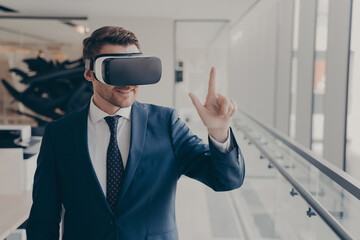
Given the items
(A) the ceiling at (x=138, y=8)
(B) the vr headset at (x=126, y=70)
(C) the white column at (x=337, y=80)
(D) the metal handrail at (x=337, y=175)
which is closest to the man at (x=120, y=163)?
(B) the vr headset at (x=126, y=70)

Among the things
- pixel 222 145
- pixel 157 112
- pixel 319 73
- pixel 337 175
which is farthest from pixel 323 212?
pixel 319 73

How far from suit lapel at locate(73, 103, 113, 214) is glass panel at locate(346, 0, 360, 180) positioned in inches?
104

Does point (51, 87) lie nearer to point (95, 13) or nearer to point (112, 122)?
point (95, 13)

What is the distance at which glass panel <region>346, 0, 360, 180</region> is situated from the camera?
3217 mm

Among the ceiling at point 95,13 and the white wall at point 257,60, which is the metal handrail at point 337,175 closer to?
the ceiling at point 95,13

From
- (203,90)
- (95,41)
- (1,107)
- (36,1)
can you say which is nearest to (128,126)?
(95,41)

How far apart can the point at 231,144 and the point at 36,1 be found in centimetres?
522

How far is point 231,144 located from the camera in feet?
4.15

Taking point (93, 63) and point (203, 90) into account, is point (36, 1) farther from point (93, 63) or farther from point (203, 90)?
point (93, 63)

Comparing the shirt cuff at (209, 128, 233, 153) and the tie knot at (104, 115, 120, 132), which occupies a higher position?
the tie knot at (104, 115, 120, 132)

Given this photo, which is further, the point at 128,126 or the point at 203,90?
the point at 203,90

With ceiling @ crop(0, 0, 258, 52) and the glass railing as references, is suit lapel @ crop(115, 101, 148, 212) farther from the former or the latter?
ceiling @ crop(0, 0, 258, 52)

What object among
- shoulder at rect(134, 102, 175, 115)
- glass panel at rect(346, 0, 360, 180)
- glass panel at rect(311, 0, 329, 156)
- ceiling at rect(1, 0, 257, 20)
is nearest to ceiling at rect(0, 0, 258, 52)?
ceiling at rect(1, 0, 257, 20)

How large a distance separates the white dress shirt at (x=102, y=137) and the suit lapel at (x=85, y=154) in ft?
0.15
